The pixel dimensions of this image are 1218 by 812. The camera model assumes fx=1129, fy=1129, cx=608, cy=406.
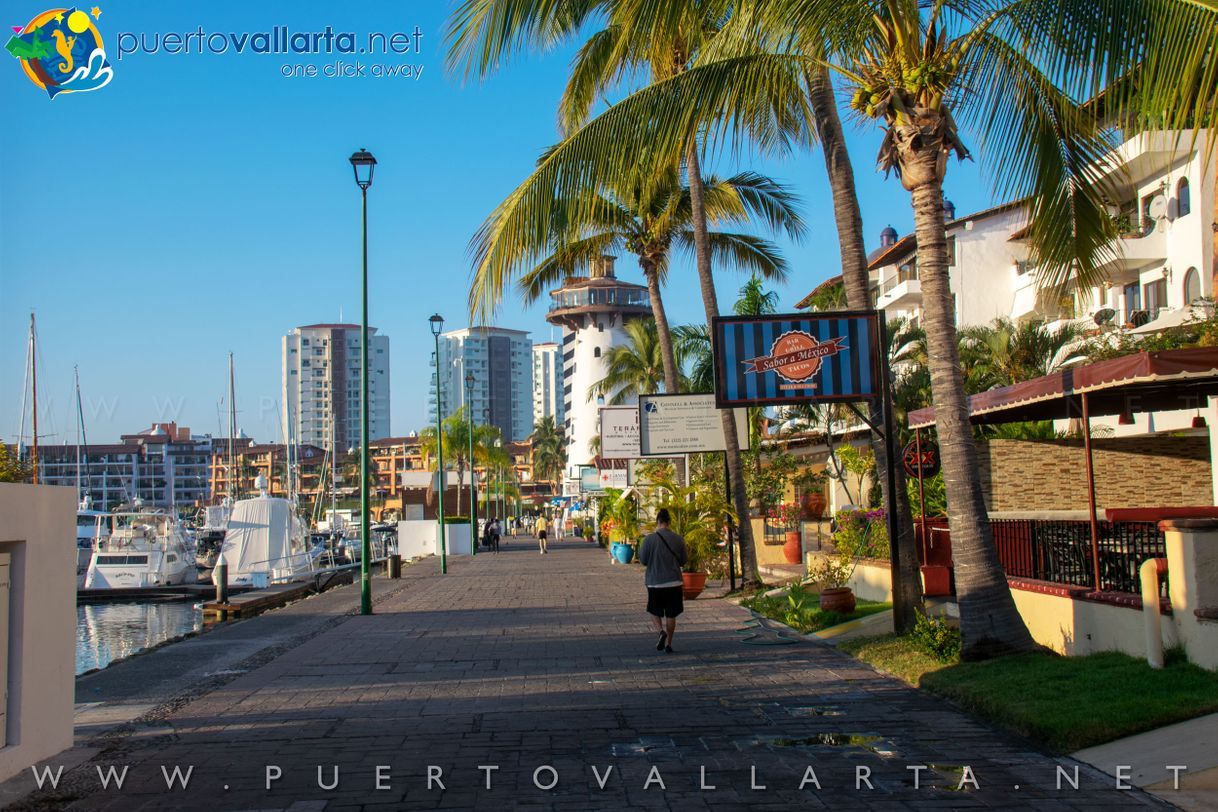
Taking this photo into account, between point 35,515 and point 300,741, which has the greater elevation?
point 35,515

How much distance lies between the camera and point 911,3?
10477 millimetres

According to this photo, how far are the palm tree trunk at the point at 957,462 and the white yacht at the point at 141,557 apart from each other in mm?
42313

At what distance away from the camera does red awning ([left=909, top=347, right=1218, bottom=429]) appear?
9984 millimetres

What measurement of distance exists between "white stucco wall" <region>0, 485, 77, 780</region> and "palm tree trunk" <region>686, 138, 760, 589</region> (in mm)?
15320

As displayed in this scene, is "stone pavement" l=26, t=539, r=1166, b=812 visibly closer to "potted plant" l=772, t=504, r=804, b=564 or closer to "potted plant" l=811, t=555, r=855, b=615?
"potted plant" l=811, t=555, r=855, b=615

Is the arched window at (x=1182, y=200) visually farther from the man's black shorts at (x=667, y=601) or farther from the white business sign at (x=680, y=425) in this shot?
the man's black shorts at (x=667, y=601)

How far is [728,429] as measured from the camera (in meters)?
23.2

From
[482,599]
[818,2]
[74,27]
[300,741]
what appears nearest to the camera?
[300,741]

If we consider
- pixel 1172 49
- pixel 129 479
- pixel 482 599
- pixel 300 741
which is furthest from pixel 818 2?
pixel 129 479

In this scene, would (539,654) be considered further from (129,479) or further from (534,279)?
(129,479)

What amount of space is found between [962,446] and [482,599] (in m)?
14.9

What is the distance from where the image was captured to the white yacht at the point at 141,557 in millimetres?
46875

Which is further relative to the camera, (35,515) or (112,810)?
(35,515)

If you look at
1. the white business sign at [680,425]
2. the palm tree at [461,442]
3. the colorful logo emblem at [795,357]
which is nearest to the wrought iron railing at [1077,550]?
the colorful logo emblem at [795,357]
